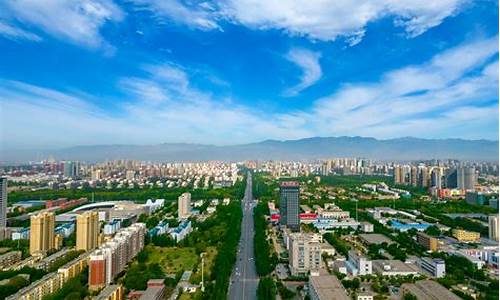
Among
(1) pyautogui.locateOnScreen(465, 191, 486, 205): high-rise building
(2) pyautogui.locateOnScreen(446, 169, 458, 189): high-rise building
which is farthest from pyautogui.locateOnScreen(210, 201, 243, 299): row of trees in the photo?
(2) pyautogui.locateOnScreen(446, 169, 458, 189): high-rise building

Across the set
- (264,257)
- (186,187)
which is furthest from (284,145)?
(264,257)

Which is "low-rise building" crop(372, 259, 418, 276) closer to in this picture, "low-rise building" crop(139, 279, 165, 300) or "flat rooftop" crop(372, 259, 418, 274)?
"flat rooftop" crop(372, 259, 418, 274)

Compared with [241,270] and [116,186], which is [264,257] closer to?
[241,270]

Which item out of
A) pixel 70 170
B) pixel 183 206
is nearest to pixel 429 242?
pixel 183 206

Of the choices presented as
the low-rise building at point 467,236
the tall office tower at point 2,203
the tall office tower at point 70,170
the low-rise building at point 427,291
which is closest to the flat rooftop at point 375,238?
the low-rise building at point 467,236

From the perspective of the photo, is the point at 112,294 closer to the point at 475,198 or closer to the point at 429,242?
the point at 429,242

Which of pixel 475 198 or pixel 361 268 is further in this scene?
pixel 475 198
